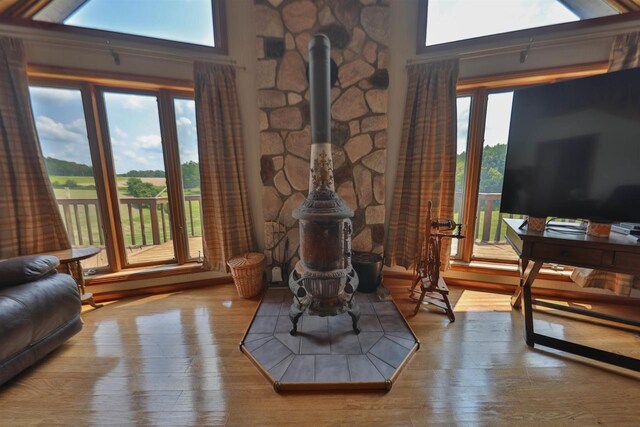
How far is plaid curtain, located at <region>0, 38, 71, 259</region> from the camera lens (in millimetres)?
1881

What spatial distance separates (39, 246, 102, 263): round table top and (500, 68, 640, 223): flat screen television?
11.1ft

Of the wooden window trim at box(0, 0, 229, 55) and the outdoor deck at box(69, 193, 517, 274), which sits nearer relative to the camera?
the wooden window trim at box(0, 0, 229, 55)

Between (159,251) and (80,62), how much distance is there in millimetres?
1840

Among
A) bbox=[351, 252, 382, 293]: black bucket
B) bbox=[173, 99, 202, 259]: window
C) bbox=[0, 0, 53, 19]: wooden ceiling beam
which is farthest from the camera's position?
bbox=[173, 99, 202, 259]: window

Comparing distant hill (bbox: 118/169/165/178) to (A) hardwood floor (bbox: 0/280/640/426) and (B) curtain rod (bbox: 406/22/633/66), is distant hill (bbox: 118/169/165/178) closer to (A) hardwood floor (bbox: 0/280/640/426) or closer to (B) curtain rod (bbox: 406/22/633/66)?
(A) hardwood floor (bbox: 0/280/640/426)

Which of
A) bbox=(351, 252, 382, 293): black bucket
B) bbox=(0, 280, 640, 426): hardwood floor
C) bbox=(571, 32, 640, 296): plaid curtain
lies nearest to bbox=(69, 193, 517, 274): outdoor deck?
bbox=(571, 32, 640, 296): plaid curtain

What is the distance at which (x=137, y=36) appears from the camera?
2.13 metres

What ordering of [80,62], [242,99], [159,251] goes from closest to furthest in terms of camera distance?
1. [80,62]
2. [242,99]
3. [159,251]

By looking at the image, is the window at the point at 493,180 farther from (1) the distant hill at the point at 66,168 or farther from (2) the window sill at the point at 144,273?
(1) the distant hill at the point at 66,168

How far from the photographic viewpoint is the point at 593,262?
1.54 meters

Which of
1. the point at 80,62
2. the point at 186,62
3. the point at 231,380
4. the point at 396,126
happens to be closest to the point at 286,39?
the point at 186,62

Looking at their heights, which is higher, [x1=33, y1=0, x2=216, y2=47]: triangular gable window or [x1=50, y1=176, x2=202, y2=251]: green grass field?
[x1=33, y1=0, x2=216, y2=47]: triangular gable window

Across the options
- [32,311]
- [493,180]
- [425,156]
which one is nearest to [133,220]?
[32,311]

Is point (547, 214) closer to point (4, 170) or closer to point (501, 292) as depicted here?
point (501, 292)
